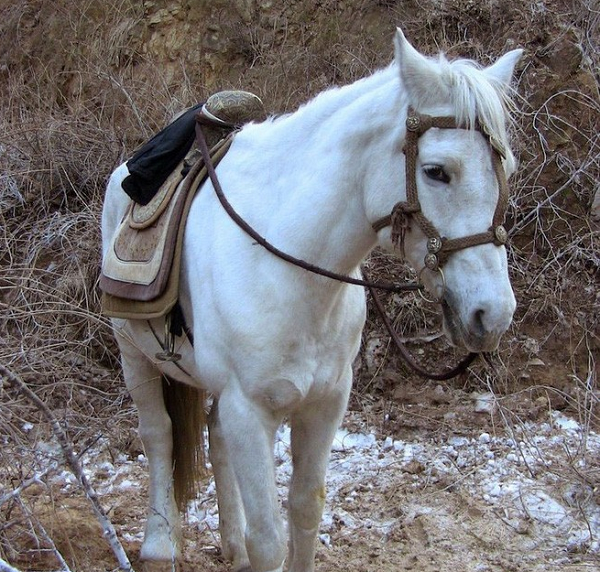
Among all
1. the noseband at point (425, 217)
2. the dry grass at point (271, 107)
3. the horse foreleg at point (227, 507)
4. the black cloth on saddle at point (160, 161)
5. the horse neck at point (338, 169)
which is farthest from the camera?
the dry grass at point (271, 107)

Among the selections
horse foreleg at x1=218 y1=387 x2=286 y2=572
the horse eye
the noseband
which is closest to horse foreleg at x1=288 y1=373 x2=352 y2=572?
horse foreleg at x1=218 y1=387 x2=286 y2=572

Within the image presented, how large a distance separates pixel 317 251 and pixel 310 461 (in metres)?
0.82

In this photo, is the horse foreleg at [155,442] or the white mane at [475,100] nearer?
the white mane at [475,100]

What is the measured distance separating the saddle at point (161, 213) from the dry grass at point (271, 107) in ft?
2.93

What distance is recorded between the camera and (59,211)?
6.10m

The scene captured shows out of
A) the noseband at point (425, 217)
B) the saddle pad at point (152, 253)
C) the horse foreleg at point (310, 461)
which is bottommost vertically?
the horse foreleg at point (310, 461)

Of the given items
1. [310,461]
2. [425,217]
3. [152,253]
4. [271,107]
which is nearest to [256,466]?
[310,461]

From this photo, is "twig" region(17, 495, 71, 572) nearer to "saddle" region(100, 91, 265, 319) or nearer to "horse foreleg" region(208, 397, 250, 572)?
"saddle" region(100, 91, 265, 319)

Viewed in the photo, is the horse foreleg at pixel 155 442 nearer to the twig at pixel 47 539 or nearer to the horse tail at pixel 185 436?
the horse tail at pixel 185 436

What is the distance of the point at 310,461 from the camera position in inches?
117

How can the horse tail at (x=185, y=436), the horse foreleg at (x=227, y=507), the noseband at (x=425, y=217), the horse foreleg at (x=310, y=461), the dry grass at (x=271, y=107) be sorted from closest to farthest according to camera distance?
1. the noseband at (x=425, y=217)
2. the horse foreleg at (x=310, y=461)
3. the horse foreleg at (x=227, y=507)
4. the horse tail at (x=185, y=436)
5. the dry grass at (x=271, y=107)

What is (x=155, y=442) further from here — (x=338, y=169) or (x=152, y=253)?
(x=338, y=169)

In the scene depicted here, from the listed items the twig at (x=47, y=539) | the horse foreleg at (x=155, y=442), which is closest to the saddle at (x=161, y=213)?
the horse foreleg at (x=155, y=442)

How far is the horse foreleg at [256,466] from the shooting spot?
106 inches
